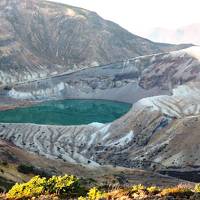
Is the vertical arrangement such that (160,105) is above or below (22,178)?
below

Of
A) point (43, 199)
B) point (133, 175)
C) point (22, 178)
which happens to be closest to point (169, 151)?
point (133, 175)

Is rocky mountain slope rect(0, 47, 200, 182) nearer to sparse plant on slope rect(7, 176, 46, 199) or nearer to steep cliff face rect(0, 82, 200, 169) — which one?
steep cliff face rect(0, 82, 200, 169)

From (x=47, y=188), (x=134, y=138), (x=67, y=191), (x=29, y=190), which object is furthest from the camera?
(x=134, y=138)

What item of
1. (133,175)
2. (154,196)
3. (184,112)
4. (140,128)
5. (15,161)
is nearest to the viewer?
(154,196)

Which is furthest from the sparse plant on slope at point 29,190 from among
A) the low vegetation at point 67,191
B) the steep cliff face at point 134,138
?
the steep cliff face at point 134,138

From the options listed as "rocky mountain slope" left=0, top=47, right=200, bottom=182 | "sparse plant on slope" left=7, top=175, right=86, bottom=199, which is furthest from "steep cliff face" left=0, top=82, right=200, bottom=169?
"sparse plant on slope" left=7, top=175, right=86, bottom=199

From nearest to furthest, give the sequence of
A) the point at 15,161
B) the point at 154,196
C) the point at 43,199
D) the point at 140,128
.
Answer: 1. the point at 154,196
2. the point at 43,199
3. the point at 15,161
4. the point at 140,128

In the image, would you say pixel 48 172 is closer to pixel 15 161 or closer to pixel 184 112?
pixel 15 161

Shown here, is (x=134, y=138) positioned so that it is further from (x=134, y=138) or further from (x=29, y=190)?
(x=29, y=190)

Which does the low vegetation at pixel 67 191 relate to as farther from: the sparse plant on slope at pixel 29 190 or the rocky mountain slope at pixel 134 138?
the rocky mountain slope at pixel 134 138

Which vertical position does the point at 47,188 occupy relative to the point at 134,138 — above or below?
above

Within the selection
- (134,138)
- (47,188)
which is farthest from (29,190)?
(134,138)
